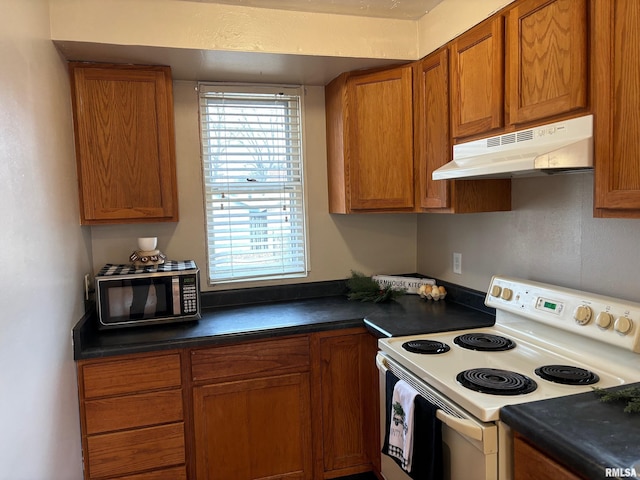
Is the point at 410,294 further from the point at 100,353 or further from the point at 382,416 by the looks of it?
the point at 100,353

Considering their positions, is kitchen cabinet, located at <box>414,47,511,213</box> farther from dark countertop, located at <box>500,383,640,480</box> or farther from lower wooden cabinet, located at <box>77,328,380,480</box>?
dark countertop, located at <box>500,383,640,480</box>

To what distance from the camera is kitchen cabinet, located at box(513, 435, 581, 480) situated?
118 centimetres

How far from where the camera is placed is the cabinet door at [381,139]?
2465mm

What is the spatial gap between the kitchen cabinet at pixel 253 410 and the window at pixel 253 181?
0.68 m

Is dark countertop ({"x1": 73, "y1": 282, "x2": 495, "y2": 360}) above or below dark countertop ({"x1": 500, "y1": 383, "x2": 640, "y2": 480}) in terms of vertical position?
above

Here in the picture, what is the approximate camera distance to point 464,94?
2043mm

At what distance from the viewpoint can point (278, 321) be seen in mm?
2369

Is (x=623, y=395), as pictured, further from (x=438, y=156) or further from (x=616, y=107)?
(x=438, y=156)

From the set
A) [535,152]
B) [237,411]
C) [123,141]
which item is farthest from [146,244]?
[535,152]

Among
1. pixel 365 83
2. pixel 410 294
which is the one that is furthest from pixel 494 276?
pixel 365 83

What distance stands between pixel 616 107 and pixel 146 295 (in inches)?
81.3

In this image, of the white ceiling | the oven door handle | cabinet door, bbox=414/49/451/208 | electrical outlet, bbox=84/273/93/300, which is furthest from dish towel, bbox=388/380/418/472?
the white ceiling

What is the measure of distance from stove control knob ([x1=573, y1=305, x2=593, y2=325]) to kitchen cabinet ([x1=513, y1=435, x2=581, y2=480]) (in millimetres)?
586

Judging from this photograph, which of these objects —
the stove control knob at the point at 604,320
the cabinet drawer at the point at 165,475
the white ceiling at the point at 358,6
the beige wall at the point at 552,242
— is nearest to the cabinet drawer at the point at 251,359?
Answer: the cabinet drawer at the point at 165,475
